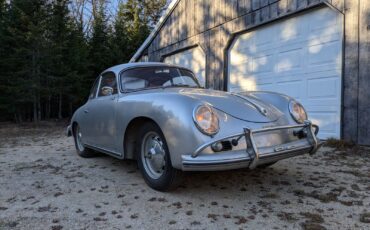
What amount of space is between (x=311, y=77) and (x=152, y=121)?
4.47 m

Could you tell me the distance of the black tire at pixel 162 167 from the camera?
126 inches

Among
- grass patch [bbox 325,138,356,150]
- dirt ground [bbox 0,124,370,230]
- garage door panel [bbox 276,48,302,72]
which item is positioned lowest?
dirt ground [bbox 0,124,370,230]

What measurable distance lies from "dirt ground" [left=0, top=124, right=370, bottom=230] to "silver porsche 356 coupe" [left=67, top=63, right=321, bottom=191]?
353 mm

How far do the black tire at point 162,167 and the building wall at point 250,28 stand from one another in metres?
4.13

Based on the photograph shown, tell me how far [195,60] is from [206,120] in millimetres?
7787

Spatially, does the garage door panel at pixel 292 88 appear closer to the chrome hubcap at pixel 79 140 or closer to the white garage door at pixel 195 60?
the white garage door at pixel 195 60

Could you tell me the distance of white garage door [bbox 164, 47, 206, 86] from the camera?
400 inches

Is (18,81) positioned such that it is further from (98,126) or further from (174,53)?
(98,126)

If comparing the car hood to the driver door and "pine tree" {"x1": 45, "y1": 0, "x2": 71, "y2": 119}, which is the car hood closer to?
the driver door

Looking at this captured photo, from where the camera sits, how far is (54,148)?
6812mm

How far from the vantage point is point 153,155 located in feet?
11.4

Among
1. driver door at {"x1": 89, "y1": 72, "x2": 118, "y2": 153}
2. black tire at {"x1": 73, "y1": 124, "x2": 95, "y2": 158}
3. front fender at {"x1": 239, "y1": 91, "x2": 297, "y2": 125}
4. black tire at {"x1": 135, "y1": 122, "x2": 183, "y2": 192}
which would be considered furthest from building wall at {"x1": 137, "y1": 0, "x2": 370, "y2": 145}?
black tire at {"x1": 73, "y1": 124, "x2": 95, "y2": 158}

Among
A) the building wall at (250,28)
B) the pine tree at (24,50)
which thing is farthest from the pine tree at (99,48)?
the building wall at (250,28)

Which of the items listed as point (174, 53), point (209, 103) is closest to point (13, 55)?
point (174, 53)
